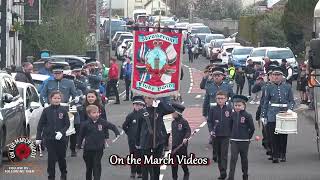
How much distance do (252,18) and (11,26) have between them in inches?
1087

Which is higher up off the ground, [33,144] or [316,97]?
[316,97]

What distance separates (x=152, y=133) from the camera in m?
15.1

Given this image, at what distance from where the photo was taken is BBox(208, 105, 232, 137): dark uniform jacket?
55.2 feet

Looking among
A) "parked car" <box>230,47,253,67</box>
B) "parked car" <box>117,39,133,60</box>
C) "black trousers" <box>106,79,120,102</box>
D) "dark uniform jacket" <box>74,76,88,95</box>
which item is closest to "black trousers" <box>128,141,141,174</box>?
"dark uniform jacket" <box>74,76,88,95</box>

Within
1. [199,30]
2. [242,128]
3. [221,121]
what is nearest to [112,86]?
[221,121]

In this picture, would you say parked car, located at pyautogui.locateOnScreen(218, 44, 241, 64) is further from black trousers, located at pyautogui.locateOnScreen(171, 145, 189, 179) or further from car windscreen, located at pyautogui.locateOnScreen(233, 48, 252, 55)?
black trousers, located at pyautogui.locateOnScreen(171, 145, 189, 179)

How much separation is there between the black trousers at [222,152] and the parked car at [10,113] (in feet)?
13.0

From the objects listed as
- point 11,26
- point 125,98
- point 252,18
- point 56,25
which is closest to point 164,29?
point 125,98

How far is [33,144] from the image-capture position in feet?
63.3

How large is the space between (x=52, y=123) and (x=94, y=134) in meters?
1.02

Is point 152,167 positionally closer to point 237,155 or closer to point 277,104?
point 237,155

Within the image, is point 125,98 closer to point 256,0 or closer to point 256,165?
point 256,165

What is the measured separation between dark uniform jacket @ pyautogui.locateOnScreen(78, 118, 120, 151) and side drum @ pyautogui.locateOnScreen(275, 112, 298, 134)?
4.58 m

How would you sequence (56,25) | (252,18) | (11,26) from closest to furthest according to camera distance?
(11,26) → (56,25) → (252,18)
